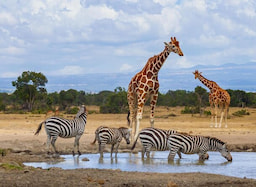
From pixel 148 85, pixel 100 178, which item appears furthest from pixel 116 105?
pixel 100 178

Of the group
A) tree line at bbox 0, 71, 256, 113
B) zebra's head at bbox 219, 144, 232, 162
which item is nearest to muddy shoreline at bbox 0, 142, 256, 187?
zebra's head at bbox 219, 144, 232, 162

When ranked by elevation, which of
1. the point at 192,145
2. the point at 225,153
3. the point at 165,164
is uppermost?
the point at 192,145

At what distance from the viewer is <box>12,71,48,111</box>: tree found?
4056 centimetres

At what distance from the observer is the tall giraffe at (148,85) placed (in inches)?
698

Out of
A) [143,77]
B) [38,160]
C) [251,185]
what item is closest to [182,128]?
[143,77]

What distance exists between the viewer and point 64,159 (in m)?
14.9

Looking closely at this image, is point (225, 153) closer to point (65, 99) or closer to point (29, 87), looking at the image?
point (29, 87)

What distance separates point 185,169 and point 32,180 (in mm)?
4669

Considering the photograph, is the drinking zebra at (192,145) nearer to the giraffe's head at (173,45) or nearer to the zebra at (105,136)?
the zebra at (105,136)

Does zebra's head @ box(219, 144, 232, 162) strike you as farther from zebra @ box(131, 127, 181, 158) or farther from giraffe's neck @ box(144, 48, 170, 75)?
giraffe's neck @ box(144, 48, 170, 75)

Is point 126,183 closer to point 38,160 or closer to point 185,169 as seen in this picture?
point 185,169

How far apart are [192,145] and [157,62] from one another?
14.2 feet

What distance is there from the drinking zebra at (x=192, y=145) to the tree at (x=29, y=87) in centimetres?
2717

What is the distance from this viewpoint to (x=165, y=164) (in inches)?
547
